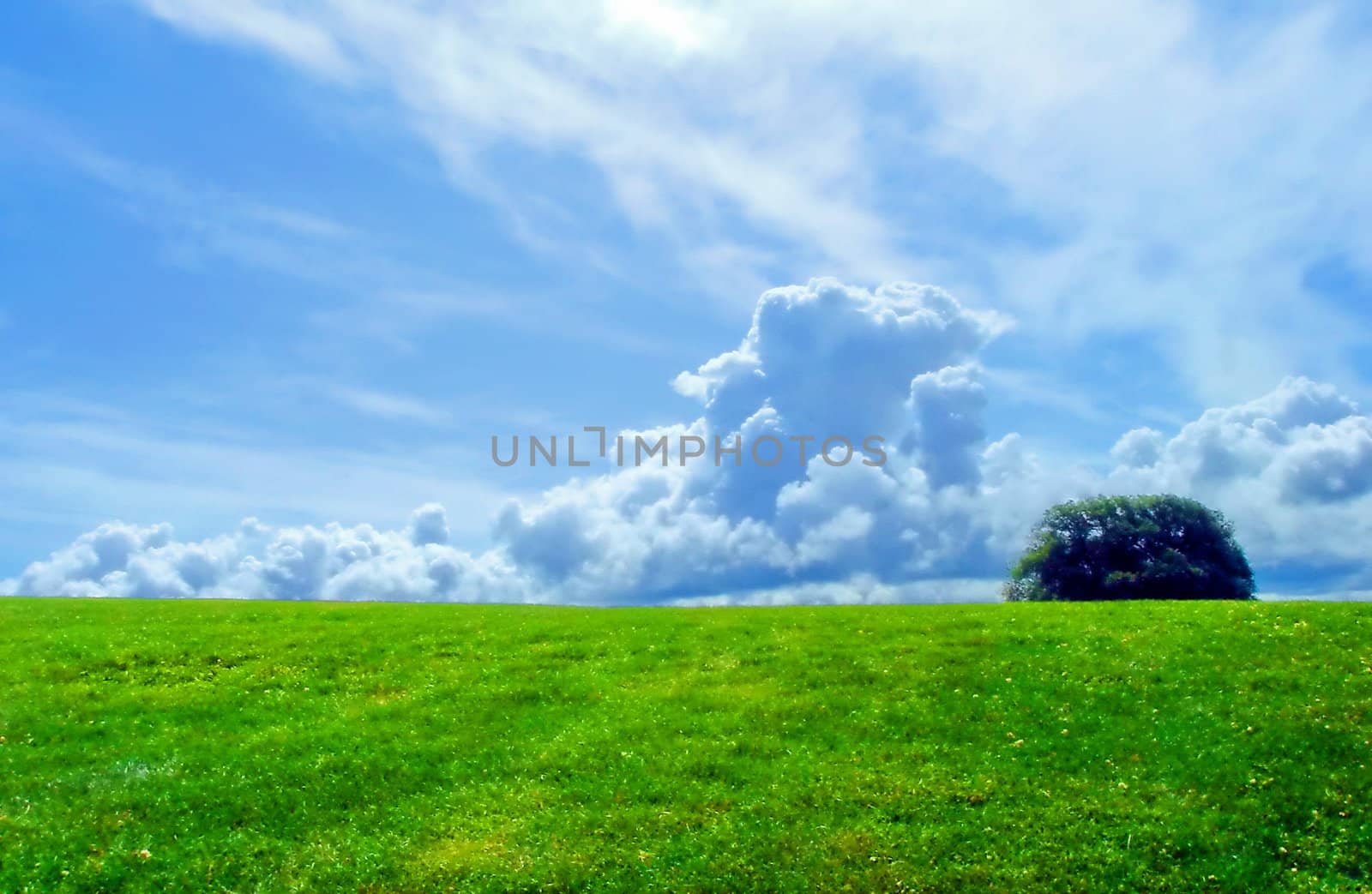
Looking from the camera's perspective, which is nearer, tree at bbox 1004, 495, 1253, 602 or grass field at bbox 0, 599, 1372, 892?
grass field at bbox 0, 599, 1372, 892

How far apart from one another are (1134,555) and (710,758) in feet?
204

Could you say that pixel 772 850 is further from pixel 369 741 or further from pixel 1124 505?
pixel 1124 505

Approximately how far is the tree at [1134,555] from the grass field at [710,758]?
38.6 meters

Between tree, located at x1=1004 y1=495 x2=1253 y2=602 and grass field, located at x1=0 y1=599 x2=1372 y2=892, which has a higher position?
tree, located at x1=1004 y1=495 x2=1253 y2=602

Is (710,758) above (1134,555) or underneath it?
underneath

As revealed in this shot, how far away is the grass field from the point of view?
22.6 m

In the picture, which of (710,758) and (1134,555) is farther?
(1134,555)

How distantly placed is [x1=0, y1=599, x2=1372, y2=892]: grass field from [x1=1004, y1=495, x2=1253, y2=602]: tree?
3859cm

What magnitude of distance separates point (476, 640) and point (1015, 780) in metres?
21.1

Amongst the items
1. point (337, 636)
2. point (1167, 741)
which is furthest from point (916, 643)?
point (337, 636)

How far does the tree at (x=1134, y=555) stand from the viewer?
2950 inches

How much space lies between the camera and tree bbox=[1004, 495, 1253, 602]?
246ft

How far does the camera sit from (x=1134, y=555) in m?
77.8

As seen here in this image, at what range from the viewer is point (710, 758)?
26.8 m
